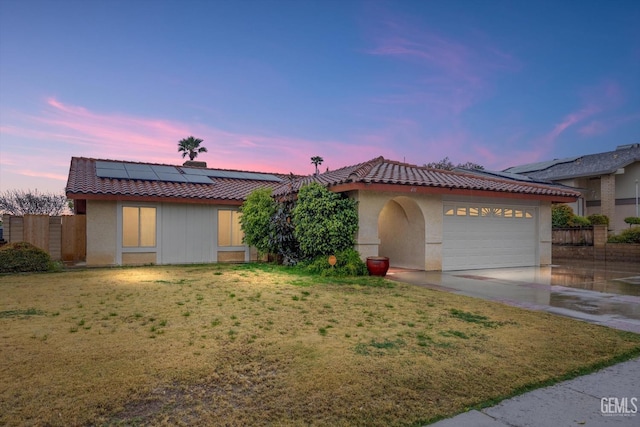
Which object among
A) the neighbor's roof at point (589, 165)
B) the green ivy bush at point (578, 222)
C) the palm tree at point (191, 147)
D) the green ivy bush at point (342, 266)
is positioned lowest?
the green ivy bush at point (342, 266)

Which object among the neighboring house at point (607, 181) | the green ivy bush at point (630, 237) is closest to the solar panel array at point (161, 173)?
the green ivy bush at point (630, 237)

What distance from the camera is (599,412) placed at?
119 inches

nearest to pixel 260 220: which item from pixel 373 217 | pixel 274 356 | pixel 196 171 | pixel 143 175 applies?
pixel 373 217

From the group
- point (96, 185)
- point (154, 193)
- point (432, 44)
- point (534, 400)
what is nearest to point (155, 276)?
point (154, 193)

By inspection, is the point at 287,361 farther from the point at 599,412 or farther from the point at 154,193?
the point at 154,193

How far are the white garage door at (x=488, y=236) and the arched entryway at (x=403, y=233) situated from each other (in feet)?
3.01

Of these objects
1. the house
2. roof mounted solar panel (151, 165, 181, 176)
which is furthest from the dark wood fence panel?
roof mounted solar panel (151, 165, 181, 176)

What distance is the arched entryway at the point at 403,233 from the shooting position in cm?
1321

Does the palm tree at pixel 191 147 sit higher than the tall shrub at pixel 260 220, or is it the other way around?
the palm tree at pixel 191 147

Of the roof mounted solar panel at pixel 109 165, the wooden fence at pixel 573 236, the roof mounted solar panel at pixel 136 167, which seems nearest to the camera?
the roof mounted solar panel at pixel 109 165

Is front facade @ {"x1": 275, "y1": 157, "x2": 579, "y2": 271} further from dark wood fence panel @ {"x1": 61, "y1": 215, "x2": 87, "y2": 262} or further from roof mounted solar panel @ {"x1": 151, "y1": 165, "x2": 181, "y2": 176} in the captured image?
dark wood fence panel @ {"x1": 61, "y1": 215, "x2": 87, "y2": 262}

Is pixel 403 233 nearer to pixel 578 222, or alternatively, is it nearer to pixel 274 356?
pixel 274 356

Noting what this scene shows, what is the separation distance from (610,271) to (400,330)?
38.2ft

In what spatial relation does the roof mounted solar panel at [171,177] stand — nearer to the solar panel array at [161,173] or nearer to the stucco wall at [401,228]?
the solar panel array at [161,173]
